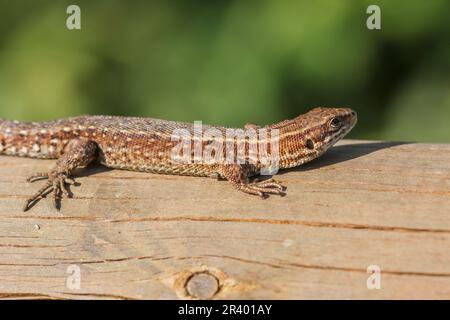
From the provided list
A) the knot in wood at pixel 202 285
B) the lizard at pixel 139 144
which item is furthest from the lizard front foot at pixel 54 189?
the knot in wood at pixel 202 285

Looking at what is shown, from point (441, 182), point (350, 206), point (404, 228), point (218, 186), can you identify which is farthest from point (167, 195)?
point (441, 182)

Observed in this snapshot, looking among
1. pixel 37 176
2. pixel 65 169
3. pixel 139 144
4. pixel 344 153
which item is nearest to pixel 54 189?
pixel 37 176

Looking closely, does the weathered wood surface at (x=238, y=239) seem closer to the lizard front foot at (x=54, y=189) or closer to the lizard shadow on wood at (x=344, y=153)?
the lizard front foot at (x=54, y=189)

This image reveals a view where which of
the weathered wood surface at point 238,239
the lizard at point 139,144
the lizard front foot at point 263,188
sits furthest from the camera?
the lizard at point 139,144

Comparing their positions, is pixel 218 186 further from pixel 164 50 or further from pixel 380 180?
→ pixel 164 50

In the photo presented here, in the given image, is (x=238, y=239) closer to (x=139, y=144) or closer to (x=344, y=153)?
(x=344, y=153)

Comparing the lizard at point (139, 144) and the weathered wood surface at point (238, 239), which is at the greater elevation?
the lizard at point (139, 144)

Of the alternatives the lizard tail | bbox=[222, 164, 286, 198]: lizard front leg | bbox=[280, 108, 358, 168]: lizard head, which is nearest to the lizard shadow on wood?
bbox=[280, 108, 358, 168]: lizard head
